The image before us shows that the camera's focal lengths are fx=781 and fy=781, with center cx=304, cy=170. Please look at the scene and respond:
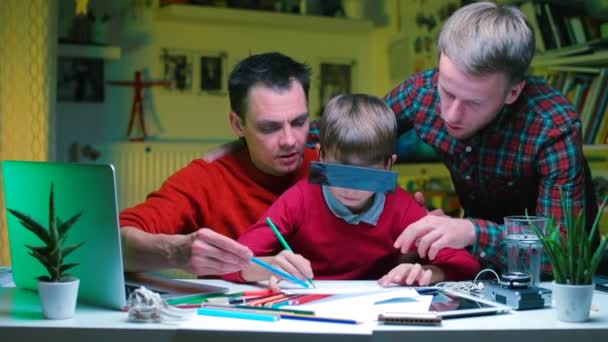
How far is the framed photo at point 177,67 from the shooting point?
13.8 feet

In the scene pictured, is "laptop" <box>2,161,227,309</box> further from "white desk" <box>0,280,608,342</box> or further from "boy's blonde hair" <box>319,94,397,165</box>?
"boy's blonde hair" <box>319,94,397,165</box>

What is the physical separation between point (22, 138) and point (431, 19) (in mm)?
2240

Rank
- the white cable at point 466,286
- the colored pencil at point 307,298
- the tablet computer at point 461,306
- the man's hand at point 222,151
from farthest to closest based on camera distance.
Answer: the man's hand at point 222,151 < the white cable at point 466,286 < the colored pencil at point 307,298 < the tablet computer at point 461,306

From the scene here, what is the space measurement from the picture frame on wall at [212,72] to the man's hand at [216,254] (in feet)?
9.67

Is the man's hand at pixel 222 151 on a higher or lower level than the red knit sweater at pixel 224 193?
higher

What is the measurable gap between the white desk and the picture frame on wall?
10.4 feet

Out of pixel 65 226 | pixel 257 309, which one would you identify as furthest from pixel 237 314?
pixel 65 226

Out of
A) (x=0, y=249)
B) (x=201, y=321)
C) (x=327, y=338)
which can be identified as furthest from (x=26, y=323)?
(x=0, y=249)

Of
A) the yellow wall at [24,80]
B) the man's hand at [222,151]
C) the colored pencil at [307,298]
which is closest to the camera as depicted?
the colored pencil at [307,298]

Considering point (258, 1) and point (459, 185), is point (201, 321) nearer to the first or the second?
point (459, 185)

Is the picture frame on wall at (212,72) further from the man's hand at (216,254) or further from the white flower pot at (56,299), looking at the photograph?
the white flower pot at (56,299)

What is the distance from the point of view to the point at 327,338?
106cm

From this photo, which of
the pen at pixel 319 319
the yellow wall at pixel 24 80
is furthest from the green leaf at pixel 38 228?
the yellow wall at pixel 24 80

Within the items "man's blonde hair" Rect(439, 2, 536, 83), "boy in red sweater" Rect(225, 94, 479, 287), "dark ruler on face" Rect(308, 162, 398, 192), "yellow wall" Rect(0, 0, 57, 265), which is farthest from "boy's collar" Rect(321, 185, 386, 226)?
"yellow wall" Rect(0, 0, 57, 265)
